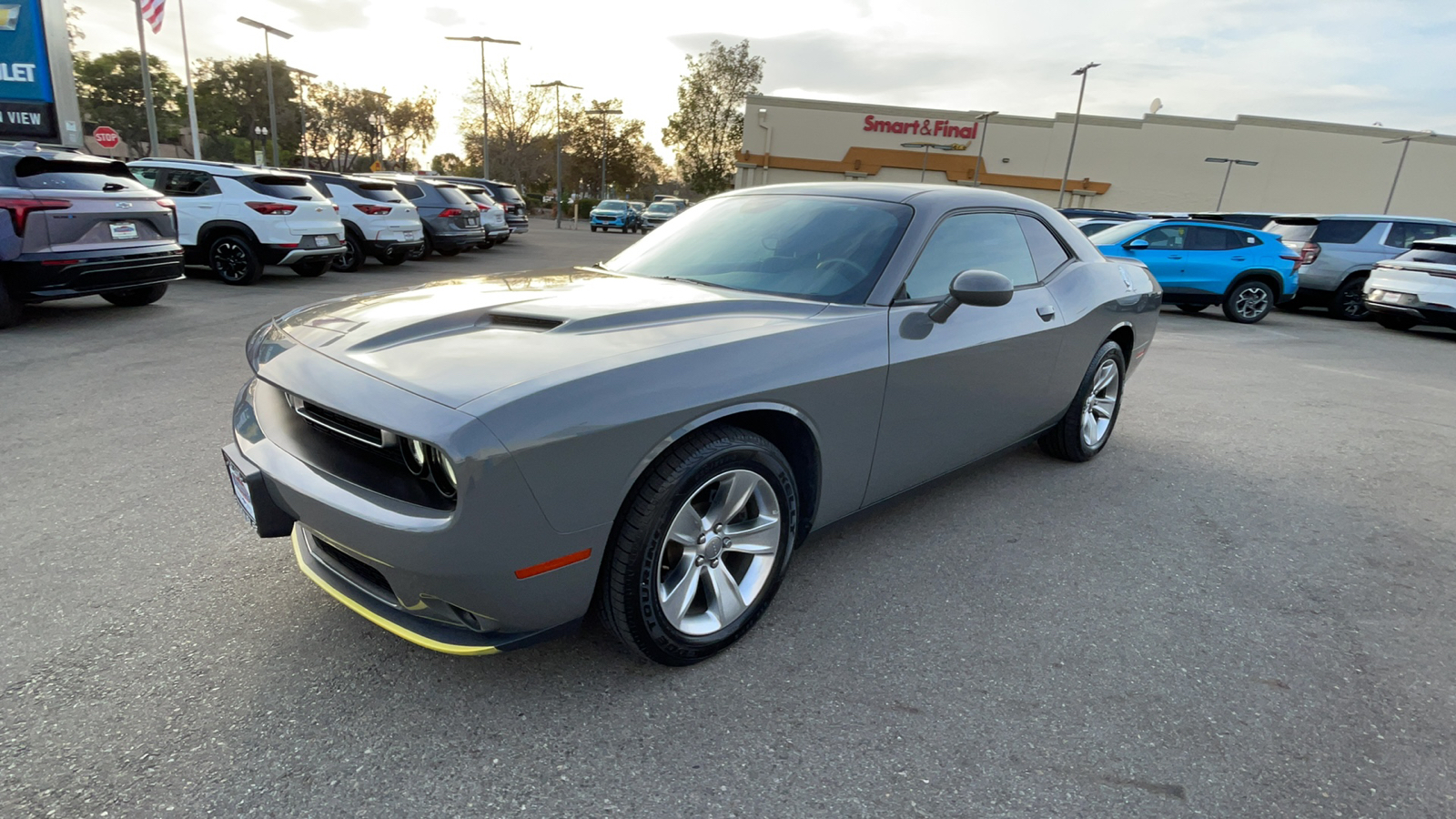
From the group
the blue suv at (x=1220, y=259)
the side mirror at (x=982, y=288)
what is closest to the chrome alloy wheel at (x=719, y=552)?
the side mirror at (x=982, y=288)

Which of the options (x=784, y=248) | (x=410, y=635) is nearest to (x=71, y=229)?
(x=784, y=248)

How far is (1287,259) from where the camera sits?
12109 millimetres

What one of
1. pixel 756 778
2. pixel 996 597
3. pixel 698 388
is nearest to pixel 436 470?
pixel 698 388

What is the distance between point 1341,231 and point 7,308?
59.6 ft

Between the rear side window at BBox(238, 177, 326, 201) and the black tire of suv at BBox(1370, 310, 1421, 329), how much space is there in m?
15.6

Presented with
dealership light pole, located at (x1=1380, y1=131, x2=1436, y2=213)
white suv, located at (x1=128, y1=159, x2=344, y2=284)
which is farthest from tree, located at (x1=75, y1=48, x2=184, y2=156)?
dealership light pole, located at (x1=1380, y1=131, x2=1436, y2=213)

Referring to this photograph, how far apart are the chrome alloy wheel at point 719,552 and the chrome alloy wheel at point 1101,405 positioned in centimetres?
261

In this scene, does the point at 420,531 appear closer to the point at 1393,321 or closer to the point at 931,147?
the point at 1393,321

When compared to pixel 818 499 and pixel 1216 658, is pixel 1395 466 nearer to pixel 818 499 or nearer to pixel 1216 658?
pixel 1216 658

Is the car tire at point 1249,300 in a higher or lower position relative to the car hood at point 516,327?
lower

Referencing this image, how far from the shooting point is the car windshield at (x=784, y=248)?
2.92 m

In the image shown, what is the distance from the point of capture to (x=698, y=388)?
7.10ft

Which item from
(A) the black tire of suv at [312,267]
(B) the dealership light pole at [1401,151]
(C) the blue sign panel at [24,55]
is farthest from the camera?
(B) the dealership light pole at [1401,151]

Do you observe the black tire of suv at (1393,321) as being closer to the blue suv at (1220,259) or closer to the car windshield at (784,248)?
the blue suv at (1220,259)
